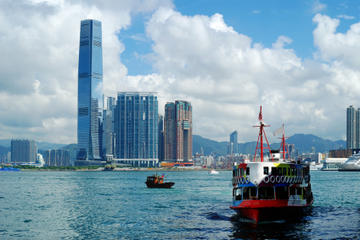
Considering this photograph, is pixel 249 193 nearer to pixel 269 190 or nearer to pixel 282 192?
pixel 269 190

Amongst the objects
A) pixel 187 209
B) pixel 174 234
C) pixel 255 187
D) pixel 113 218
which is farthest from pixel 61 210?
pixel 255 187

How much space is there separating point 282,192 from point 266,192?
2.29m

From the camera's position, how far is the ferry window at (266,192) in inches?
2061

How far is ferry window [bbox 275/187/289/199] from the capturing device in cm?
5309

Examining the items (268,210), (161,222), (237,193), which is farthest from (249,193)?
(161,222)

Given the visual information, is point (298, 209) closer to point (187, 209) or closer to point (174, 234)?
point (174, 234)

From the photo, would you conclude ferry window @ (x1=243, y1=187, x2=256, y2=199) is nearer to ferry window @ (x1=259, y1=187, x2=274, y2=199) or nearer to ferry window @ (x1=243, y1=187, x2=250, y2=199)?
ferry window @ (x1=243, y1=187, x2=250, y2=199)

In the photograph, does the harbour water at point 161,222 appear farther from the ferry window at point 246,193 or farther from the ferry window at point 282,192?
the ferry window at point 246,193

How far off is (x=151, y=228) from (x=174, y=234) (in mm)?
5656

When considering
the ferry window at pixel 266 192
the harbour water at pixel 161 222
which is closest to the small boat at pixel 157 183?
the harbour water at pixel 161 222

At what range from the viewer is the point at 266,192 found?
172 feet

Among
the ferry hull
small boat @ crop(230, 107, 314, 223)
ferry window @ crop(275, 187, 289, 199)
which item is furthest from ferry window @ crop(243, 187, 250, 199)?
ferry window @ crop(275, 187, 289, 199)

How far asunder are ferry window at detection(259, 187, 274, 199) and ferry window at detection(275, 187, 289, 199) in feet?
2.42

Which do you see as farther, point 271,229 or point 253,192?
point 253,192
